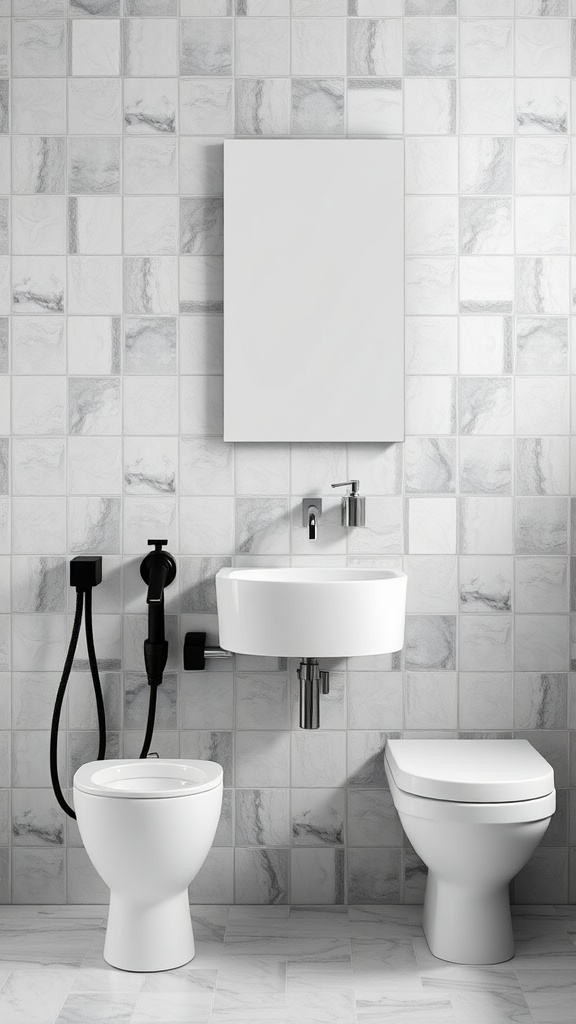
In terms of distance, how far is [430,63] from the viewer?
2.50 metres

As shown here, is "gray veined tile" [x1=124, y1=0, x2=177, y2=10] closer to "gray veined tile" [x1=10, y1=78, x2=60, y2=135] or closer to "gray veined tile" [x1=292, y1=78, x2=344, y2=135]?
"gray veined tile" [x1=10, y1=78, x2=60, y2=135]

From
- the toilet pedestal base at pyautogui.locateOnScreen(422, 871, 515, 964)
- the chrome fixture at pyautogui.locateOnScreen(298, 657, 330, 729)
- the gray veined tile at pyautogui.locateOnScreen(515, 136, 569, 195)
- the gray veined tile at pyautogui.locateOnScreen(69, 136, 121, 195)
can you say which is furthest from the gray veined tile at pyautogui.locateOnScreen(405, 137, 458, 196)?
the toilet pedestal base at pyautogui.locateOnScreen(422, 871, 515, 964)

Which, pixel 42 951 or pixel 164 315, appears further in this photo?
pixel 164 315

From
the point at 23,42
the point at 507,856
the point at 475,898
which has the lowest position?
the point at 475,898

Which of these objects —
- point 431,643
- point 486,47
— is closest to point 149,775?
point 431,643

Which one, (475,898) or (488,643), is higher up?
(488,643)

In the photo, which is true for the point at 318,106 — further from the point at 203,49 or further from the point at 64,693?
the point at 64,693

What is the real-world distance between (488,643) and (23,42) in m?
2.08

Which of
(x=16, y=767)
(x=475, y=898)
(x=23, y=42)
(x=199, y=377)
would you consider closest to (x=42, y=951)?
(x=16, y=767)

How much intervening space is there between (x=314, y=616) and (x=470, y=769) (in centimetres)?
51

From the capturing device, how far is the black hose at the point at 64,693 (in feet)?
8.00

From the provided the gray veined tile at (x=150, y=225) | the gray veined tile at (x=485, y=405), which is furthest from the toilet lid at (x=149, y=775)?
the gray veined tile at (x=150, y=225)

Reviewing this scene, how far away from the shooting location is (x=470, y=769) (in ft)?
7.07

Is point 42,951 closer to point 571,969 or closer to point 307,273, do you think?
point 571,969
